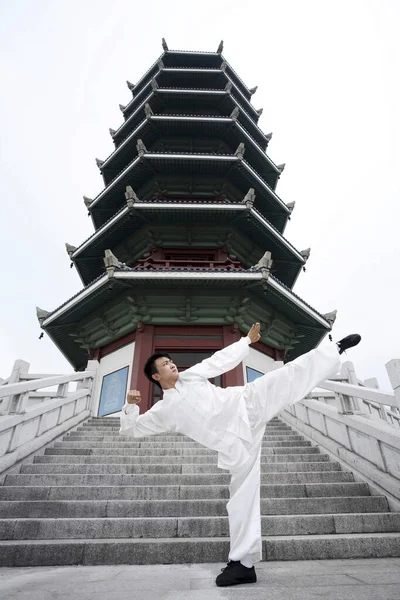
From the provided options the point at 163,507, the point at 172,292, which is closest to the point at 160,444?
the point at 163,507

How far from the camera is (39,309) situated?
9.62 meters

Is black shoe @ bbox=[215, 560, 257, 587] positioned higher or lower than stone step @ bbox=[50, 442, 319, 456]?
lower

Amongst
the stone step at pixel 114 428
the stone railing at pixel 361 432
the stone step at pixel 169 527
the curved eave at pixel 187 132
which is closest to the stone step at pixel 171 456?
the stone railing at pixel 361 432

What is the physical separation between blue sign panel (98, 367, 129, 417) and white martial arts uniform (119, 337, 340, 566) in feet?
21.2

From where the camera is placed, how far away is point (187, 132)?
12.2 meters

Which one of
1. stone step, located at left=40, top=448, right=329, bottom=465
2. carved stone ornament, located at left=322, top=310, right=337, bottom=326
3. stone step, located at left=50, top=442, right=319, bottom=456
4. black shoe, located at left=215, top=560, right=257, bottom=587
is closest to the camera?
black shoe, located at left=215, top=560, right=257, bottom=587

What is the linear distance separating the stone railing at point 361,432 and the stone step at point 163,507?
0.40 metres

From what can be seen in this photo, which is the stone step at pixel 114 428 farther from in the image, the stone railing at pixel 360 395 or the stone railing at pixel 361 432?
the stone railing at pixel 360 395

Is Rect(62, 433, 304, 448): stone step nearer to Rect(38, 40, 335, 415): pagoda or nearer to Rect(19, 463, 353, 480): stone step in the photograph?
Rect(19, 463, 353, 480): stone step

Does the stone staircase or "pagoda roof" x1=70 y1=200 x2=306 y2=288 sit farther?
"pagoda roof" x1=70 y1=200 x2=306 y2=288

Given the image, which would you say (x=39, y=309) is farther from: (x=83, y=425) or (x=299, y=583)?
(x=299, y=583)

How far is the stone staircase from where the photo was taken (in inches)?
99.9

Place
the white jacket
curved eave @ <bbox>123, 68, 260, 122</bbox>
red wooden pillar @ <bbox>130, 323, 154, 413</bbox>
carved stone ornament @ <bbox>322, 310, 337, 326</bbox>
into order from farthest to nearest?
1. curved eave @ <bbox>123, 68, 260, 122</bbox>
2. carved stone ornament @ <bbox>322, 310, 337, 326</bbox>
3. red wooden pillar @ <bbox>130, 323, 154, 413</bbox>
4. the white jacket

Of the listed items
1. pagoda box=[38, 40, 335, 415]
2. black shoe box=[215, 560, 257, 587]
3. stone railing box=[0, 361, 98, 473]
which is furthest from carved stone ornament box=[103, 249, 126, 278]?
black shoe box=[215, 560, 257, 587]
